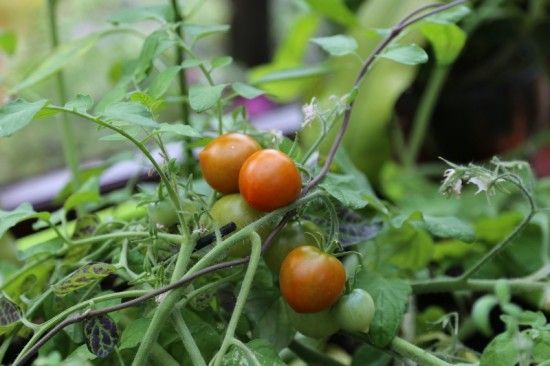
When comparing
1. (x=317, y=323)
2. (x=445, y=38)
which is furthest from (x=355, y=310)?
(x=445, y=38)

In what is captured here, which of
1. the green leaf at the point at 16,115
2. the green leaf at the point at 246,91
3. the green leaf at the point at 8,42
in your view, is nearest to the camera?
the green leaf at the point at 16,115

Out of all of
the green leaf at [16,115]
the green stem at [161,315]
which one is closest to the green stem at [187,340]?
the green stem at [161,315]

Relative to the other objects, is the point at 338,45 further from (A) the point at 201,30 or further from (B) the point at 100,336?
(B) the point at 100,336

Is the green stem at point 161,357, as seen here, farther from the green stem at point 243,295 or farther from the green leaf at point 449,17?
the green leaf at point 449,17

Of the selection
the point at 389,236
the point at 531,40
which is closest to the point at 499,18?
the point at 531,40

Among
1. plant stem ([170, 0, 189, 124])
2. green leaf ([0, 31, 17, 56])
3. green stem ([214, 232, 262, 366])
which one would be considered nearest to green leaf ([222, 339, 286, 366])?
green stem ([214, 232, 262, 366])

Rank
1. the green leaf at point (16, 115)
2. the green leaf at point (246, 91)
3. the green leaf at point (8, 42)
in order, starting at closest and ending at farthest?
the green leaf at point (16, 115), the green leaf at point (246, 91), the green leaf at point (8, 42)

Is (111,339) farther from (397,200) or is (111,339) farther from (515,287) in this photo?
(397,200)
